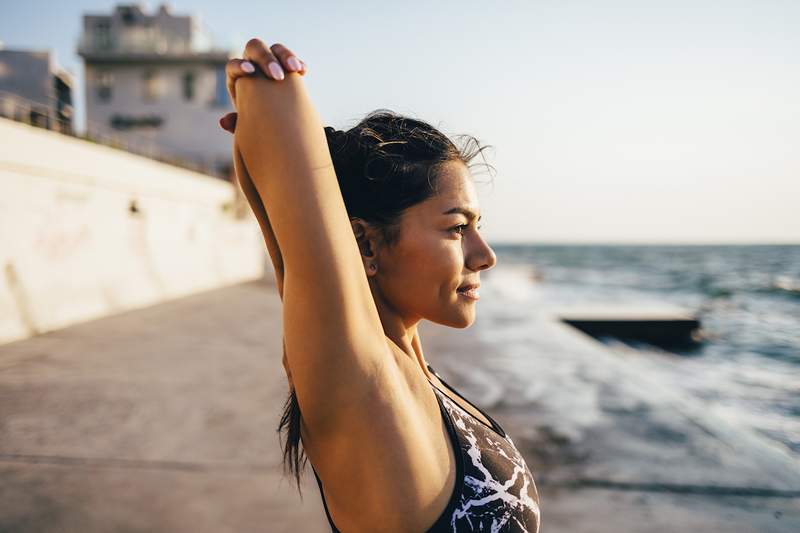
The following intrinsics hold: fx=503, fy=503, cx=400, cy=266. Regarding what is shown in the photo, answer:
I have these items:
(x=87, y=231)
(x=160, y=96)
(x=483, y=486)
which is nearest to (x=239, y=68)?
(x=483, y=486)

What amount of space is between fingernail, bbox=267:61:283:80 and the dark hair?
1.36 ft

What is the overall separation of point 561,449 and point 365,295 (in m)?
3.74

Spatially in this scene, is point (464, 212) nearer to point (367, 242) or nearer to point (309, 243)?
point (367, 242)

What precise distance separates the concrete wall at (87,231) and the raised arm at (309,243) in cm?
878

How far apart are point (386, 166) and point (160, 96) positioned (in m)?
29.5

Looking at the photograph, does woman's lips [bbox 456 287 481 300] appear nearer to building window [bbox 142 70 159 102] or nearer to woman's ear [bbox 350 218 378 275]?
woman's ear [bbox 350 218 378 275]

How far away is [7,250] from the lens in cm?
761

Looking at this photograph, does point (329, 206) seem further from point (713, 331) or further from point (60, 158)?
point (713, 331)

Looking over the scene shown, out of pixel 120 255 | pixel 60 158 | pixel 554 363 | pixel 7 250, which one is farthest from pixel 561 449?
pixel 120 255

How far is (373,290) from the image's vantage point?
3.65ft

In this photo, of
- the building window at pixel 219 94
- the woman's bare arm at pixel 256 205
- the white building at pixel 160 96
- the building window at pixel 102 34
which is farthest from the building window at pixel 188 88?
the woman's bare arm at pixel 256 205

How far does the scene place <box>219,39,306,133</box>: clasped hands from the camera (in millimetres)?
703

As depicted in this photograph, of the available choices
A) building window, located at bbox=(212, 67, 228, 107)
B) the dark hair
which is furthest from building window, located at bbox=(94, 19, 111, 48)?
the dark hair

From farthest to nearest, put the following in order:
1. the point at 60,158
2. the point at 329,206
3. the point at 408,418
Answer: the point at 60,158 < the point at 408,418 < the point at 329,206
